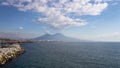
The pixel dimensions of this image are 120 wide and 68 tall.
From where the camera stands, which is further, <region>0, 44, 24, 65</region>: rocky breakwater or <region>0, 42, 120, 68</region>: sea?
<region>0, 44, 24, 65</region>: rocky breakwater

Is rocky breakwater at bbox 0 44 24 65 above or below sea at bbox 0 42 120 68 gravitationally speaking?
above

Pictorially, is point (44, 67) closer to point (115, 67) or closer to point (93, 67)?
point (93, 67)

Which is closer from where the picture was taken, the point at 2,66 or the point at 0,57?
the point at 2,66

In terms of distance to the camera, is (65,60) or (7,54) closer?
(65,60)

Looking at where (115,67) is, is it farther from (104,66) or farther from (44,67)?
(44,67)

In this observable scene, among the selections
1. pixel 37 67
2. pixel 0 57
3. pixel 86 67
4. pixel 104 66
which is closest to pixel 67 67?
pixel 86 67

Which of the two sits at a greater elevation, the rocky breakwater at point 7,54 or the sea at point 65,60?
the rocky breakwater at point 7,54

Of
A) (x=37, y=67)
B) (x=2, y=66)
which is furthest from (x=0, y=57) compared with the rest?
(x=37, y=67)

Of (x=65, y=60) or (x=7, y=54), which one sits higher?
(x=7, y=54)

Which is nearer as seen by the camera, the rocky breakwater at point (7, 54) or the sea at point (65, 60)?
the sea at point (65, 60)
